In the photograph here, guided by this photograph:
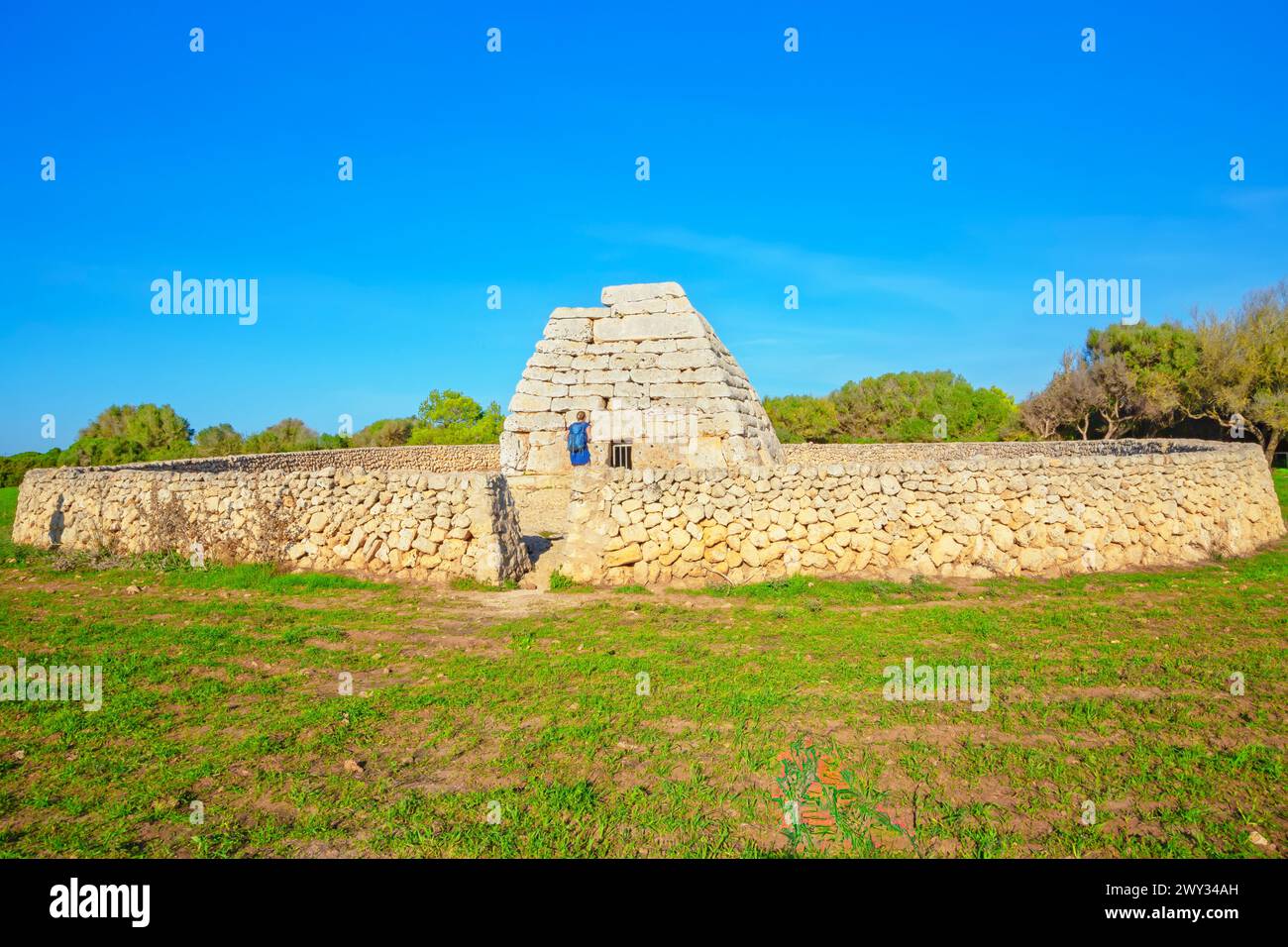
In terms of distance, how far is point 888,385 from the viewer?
42156mm

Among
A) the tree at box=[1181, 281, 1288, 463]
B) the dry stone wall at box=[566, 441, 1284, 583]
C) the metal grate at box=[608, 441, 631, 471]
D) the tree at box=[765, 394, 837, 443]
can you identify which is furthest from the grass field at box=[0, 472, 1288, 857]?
the tree at box=[765, 394, 837, 443]

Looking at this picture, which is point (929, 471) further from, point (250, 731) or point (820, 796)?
point (250, 731)

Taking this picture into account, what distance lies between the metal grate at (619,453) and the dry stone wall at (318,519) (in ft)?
22.0

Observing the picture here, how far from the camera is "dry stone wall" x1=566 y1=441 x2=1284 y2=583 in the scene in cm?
855

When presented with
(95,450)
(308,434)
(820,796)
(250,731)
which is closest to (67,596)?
(250,731)

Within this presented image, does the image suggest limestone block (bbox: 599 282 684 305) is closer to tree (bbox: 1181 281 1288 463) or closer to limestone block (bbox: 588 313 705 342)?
limestone block (bbox: 588 313 705 342)

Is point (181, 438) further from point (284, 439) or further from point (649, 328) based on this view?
point (649, 328)

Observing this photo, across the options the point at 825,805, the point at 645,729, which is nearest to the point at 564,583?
the point at 645,729

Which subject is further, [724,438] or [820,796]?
[724,438]

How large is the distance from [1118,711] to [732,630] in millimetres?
3057

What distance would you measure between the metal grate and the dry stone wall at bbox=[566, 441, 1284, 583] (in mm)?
7192

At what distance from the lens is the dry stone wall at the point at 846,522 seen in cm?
855

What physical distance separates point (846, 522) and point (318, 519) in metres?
6.92
